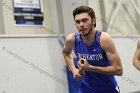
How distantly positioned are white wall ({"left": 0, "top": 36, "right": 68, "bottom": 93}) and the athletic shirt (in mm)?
1175

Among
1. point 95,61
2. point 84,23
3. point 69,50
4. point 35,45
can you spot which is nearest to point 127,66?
point 35,45

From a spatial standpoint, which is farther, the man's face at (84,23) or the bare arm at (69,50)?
the bare arm at (69,50)

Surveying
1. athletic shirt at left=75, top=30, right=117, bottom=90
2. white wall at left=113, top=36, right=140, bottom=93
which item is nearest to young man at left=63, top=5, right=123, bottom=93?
athletic shirt at left=75, top=30, right=117, bottom=90

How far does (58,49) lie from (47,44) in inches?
7.1

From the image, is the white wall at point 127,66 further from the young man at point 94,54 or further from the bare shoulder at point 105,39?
the bare shoulder at point 105,39

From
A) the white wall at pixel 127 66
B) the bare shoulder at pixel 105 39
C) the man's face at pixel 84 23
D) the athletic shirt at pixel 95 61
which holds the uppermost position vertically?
the man's face at pixel 84 23

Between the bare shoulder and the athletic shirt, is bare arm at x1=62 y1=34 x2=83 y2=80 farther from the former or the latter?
the bare shoulder

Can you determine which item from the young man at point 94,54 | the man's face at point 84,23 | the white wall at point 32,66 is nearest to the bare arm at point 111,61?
the young man at point 94,54

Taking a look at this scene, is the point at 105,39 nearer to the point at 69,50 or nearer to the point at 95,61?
the point at 95,61

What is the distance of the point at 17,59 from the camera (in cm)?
361

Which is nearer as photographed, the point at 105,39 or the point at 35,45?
the point at 105,39

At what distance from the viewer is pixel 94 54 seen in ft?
8.34

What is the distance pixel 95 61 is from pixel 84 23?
36 cm

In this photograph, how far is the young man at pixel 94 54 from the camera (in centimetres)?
245
